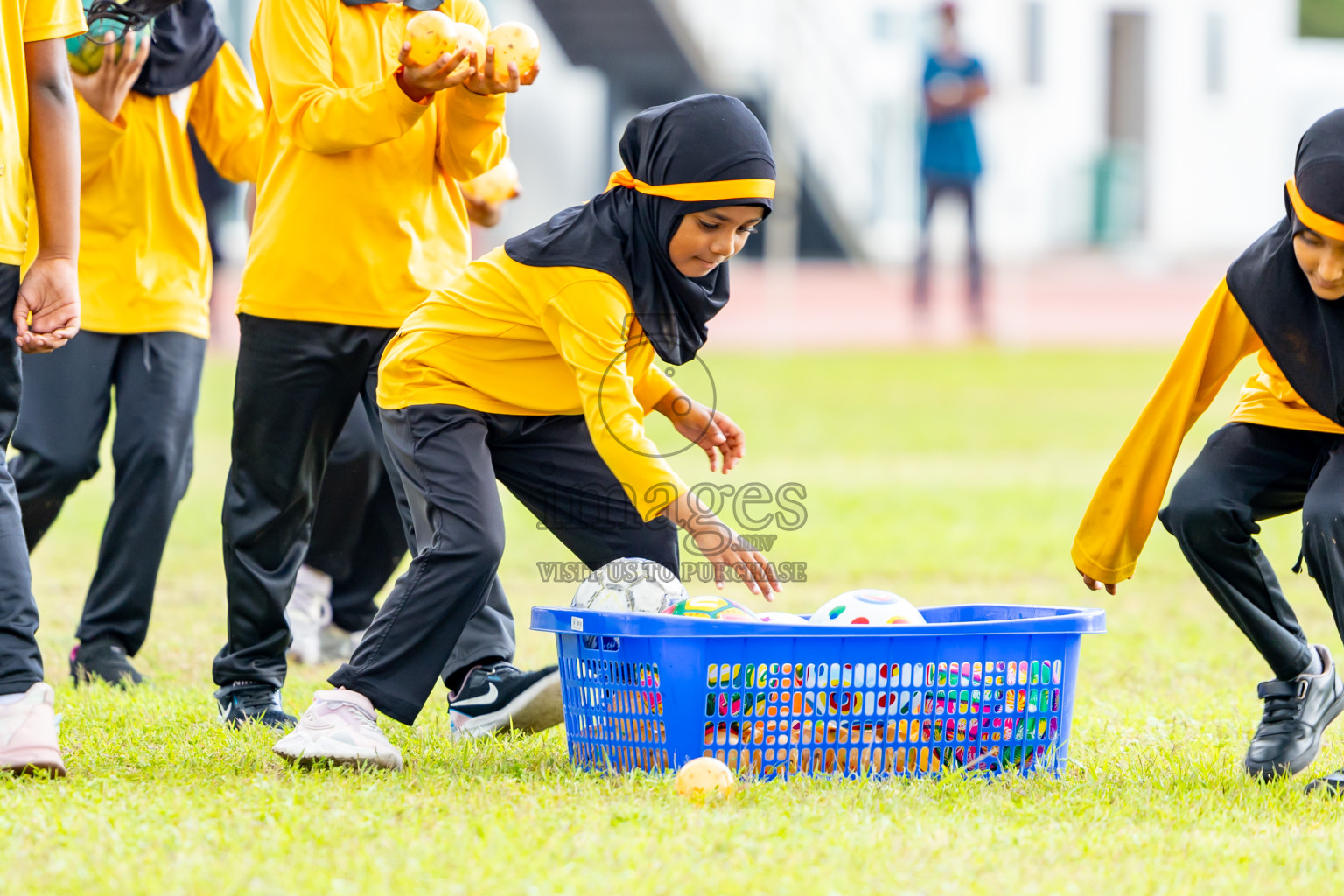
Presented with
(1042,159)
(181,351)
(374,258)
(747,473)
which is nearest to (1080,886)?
(374,258)

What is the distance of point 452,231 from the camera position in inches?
162

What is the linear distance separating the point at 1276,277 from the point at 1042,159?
29142mm

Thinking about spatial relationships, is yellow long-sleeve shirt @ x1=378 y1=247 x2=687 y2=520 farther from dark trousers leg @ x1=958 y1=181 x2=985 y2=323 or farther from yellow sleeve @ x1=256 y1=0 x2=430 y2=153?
dark trousers leg @ x1=958 y1=181 x2=985 y2=323

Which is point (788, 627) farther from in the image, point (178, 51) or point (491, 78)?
point (178, 51)

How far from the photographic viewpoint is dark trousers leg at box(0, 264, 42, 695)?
323 cm

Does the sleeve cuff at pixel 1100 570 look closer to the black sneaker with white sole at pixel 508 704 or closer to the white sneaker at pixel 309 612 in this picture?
the black sneaker with white sole at pixel 508 704

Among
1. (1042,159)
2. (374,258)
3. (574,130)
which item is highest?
(374,258)

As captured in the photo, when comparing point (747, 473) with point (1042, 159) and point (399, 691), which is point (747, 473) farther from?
point (1042, 159)

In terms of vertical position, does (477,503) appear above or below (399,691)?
above

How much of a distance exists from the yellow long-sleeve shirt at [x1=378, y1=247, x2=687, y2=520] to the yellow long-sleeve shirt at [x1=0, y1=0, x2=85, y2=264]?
33.3 inches

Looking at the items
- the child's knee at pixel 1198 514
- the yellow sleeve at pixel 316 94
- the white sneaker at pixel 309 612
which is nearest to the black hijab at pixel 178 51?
the yellow sleeve at pixel 316 94

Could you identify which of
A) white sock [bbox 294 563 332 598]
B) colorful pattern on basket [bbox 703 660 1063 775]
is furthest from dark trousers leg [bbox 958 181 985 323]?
colorful pattern on basket [bbox 703 660 1063 775]

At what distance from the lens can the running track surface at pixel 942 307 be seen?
19016mm

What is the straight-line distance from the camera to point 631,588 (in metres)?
3.69
